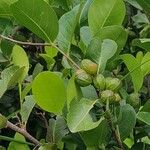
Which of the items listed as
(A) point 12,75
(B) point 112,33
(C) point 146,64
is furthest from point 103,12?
(A) point 12,75

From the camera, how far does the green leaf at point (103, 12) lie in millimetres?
1092

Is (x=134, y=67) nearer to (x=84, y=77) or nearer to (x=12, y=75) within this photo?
(x=84, y=77)

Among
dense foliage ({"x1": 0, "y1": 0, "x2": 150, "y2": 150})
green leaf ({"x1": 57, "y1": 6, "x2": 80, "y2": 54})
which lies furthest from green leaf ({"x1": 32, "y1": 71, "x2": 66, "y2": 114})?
green leaf ({"x1": 57, "y1": 6, "x2": 80, "y2": 54})

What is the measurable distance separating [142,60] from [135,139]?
22 cm

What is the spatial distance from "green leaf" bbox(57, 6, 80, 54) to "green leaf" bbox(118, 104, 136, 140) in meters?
0.19

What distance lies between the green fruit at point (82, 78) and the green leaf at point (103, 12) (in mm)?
158

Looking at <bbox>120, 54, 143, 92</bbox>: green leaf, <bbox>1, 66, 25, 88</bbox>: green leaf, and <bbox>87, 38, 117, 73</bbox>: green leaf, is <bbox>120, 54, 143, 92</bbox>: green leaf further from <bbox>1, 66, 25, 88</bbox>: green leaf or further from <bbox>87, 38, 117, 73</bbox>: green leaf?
<bbox>1, 66, 25, 88</bbox>: green leaf

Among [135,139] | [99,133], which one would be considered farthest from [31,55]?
[99,133]

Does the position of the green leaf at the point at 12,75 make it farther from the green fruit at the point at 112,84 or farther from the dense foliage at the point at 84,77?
the green fruit at the point at 112,84

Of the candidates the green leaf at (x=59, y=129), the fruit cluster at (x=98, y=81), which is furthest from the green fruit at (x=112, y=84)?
the green leaf at (x=59, y=129)

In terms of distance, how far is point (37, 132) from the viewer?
182cm

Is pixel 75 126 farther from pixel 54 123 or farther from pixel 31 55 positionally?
pixel 31 55

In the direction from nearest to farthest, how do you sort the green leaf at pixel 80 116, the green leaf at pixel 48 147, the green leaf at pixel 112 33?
the green leaf at pixel 80 116 < the green leaf at pixel 112 33 < the green leaf at pixel 48 147

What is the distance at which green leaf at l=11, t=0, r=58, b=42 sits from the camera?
1.00m
